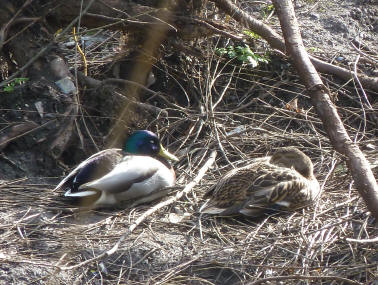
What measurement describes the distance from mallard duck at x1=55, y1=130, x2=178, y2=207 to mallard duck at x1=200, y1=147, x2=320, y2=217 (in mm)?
444

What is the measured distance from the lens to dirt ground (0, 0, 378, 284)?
5.46 metres

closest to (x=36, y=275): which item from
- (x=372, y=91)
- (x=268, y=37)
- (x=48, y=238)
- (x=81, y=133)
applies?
(x=48, y=238)

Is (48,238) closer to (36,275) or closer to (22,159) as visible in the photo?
(36,275)

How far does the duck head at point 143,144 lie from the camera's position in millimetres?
7008

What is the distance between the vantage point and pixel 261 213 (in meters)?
6.26

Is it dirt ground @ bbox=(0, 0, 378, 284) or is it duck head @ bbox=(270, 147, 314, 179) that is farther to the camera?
duck head @ bbox=(270, 147, 314, 179)

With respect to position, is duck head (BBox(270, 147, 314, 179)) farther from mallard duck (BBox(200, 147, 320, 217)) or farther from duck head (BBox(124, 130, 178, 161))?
duck head (BBox(124, 130, 178, 161))

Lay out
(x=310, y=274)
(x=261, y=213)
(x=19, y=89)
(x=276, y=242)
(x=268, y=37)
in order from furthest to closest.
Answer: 1. (x=268, y=37)
2. (x=19, y=89)
3. (x=261, y=213)
4. (x=276, y=242)
5. (x=310, y=274)

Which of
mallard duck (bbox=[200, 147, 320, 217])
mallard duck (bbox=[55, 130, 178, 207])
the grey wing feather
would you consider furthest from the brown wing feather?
the grey wing feather

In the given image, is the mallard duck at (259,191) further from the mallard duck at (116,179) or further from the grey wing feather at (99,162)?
the grey wing feather at (99,162)

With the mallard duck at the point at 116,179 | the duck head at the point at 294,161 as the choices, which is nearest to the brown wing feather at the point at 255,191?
the duck head at the point at 294,161

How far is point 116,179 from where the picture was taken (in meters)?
6.47

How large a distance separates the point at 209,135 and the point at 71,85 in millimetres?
1279

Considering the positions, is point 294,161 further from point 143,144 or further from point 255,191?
point 143,144
